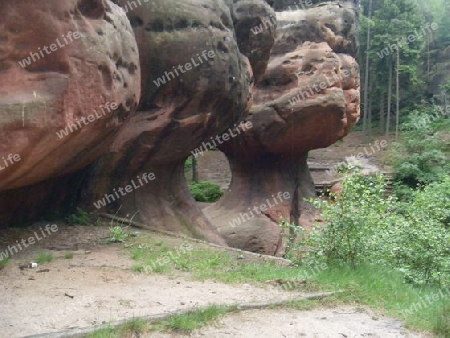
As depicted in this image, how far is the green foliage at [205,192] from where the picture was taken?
19.1 m

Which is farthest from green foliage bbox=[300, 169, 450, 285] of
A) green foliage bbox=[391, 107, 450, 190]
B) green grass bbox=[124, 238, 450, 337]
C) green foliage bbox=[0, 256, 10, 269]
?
green foliage bbox=[391, 107, 450, 190]

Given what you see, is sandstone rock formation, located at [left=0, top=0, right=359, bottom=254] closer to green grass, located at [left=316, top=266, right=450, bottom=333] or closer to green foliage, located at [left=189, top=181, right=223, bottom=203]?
green grass, located at [left=316, top=266, right=450, bottom=333]

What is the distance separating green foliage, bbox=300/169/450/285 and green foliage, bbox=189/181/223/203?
11.5m

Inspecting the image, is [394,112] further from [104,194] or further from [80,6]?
[80,6]

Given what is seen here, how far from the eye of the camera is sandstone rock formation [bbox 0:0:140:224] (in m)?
5.14

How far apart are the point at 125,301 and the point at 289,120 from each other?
1010cm

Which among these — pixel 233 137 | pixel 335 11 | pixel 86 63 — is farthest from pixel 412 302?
pixel 335 11

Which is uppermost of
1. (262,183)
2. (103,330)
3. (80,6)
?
(80,6)

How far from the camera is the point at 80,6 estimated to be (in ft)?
19.0

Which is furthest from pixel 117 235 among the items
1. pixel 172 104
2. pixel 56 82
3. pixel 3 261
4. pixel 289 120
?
pixel 289 120

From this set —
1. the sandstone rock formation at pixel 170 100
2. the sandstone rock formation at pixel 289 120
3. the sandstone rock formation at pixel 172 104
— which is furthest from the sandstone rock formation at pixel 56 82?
the sandstone rock formation at pixel 289 120

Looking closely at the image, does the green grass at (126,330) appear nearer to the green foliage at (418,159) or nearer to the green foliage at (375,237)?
the green foliage at (375,237)

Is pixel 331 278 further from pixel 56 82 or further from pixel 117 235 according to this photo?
pixel 56 82

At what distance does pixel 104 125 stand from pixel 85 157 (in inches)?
24.8
